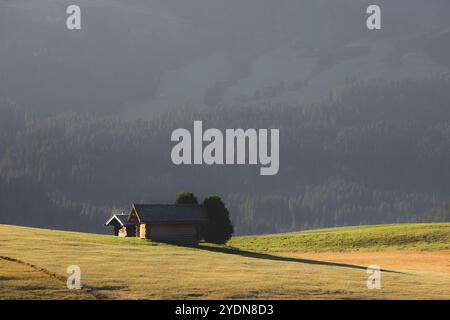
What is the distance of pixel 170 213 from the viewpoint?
8606 centimetres

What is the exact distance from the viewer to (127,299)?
3572 cm

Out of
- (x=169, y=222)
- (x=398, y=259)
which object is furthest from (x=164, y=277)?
(x=398, y=259)

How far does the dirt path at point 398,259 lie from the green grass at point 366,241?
6.09 m

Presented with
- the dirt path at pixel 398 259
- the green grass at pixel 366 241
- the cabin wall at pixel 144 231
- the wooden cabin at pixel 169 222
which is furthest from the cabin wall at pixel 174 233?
the green grass at pixel 366 241

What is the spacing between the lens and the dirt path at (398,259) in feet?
260

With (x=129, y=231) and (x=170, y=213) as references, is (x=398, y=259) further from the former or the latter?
(x=129, y=231)

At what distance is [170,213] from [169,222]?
179 centimetres

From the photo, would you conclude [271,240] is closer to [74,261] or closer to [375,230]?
[375,230]

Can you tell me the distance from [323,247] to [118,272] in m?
72.7

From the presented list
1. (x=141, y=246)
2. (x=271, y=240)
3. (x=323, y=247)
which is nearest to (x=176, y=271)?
(x=141, y=246)

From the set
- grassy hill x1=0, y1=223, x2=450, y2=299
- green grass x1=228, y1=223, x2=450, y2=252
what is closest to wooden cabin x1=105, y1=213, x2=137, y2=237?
grassy hill x1=0, y1=223, x2=450, y2=299

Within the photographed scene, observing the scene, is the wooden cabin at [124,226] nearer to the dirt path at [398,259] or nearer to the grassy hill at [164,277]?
the grassy hill at [164,277]

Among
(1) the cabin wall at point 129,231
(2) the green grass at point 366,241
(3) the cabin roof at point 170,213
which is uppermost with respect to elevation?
(3) the cabin roof at point 170,213

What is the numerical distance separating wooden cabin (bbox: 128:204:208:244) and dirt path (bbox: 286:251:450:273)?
54.8ft
